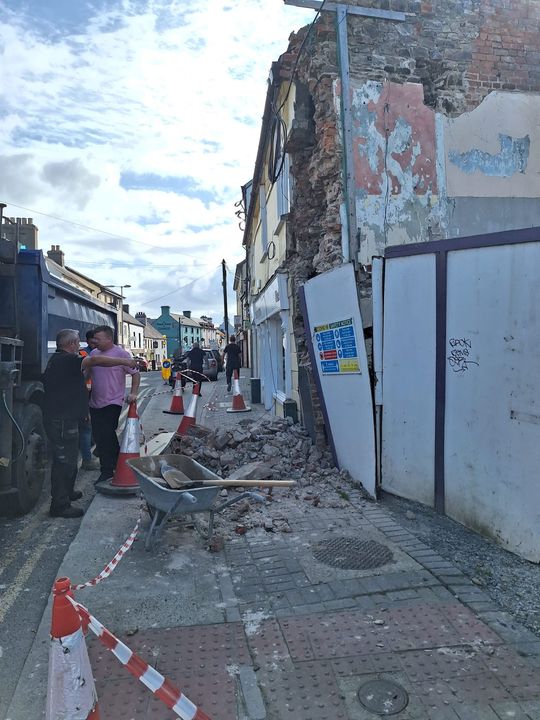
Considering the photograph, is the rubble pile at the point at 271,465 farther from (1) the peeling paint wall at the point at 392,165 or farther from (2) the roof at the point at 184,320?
(2) the roof at the point at 184,320

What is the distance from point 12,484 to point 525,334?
4785 millimetres

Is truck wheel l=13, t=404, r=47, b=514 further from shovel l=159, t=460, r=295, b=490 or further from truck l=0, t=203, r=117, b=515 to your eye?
shovel l=159, t=460, r=295, b=490

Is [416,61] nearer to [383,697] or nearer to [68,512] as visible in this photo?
[68,512]

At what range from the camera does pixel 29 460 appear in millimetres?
5305

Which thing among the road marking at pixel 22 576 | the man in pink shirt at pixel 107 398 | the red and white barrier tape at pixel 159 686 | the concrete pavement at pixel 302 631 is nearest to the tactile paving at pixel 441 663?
the concrete pavement at pixel 302 631

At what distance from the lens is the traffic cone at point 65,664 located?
2.20 meters

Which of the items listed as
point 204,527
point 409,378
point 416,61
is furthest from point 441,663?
point 416,61

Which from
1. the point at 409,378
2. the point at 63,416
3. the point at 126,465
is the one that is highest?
the point at 409,378

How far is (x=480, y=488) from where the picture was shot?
4.51m

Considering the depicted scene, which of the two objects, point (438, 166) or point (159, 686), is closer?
point (159, 686)

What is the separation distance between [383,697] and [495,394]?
102 inches

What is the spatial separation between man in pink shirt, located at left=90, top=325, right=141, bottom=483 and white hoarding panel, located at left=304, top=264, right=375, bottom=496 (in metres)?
2.30

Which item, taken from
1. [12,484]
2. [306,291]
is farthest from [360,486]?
[12,484]

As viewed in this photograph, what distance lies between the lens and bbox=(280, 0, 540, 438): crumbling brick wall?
689 cm
